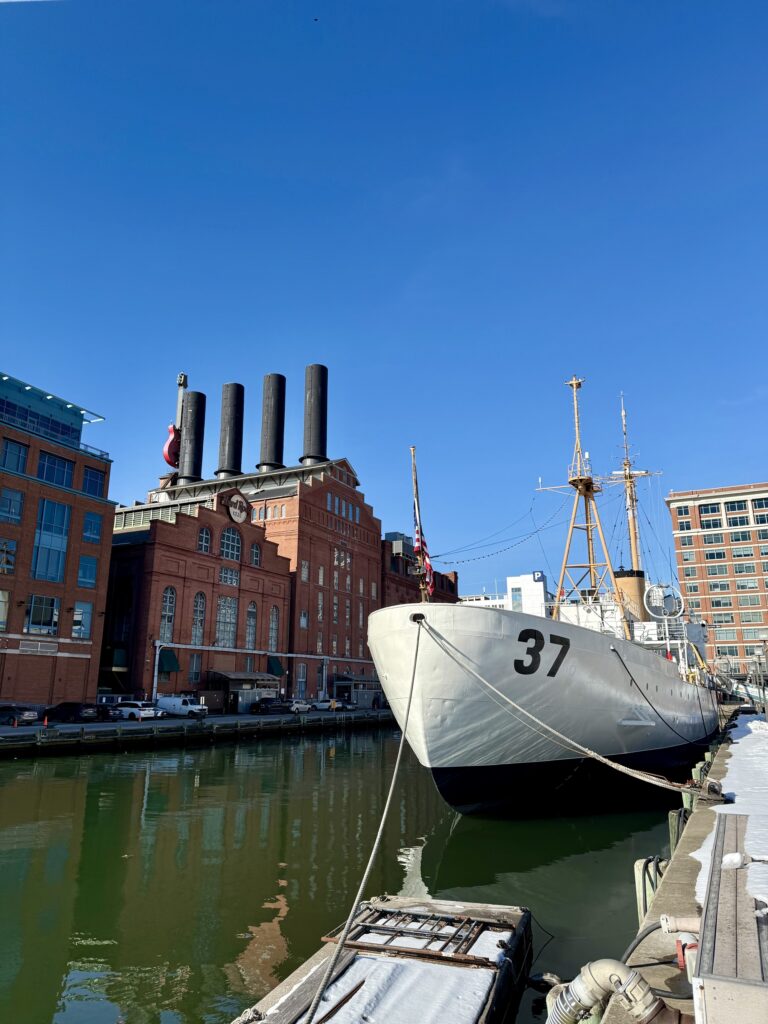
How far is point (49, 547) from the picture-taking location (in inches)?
1676

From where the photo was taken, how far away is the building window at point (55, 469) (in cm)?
4297

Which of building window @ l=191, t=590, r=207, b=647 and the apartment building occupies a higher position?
the apartment building

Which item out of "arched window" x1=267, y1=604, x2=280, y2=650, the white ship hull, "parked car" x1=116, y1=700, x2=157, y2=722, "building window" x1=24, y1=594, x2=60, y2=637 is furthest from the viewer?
"arched window" x1=267, y1=604, x2=280, y2=650

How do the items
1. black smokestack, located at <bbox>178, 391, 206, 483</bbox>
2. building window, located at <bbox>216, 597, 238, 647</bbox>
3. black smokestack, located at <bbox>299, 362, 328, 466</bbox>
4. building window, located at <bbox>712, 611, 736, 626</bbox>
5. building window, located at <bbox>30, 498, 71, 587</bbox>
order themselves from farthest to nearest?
building window, located at <bbox>712, 611, 736, 626</bbox>, black smokestack, located at <bbox>178, 391, 206, 483</bbox>, black smokestack, located at <bbox>299, 362, 328, 466</bbox>, building window, located at <bbox>216, 597, 238, 647</bbox>, building window, located at <bbox>30, 498, 71, 587</bbox>

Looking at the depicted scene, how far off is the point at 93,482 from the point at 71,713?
1580 cm

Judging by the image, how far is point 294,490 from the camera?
218ft

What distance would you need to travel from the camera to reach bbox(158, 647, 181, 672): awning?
48719mm

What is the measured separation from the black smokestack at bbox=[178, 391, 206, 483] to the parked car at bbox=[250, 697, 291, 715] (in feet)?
112

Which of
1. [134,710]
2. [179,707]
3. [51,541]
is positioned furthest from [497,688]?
[51,541]

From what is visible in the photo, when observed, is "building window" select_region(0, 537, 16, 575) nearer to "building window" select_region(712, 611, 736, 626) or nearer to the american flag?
the american flag

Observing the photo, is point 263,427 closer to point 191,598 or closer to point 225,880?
point 191,598

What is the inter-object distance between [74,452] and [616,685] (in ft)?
130

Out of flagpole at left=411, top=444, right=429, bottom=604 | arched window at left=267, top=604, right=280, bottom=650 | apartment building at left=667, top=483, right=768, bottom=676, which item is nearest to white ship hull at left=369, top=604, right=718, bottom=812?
flagpole at left=411, top=444, right=429, bottom=604

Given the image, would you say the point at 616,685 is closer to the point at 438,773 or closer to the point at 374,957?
the point at 438,773
